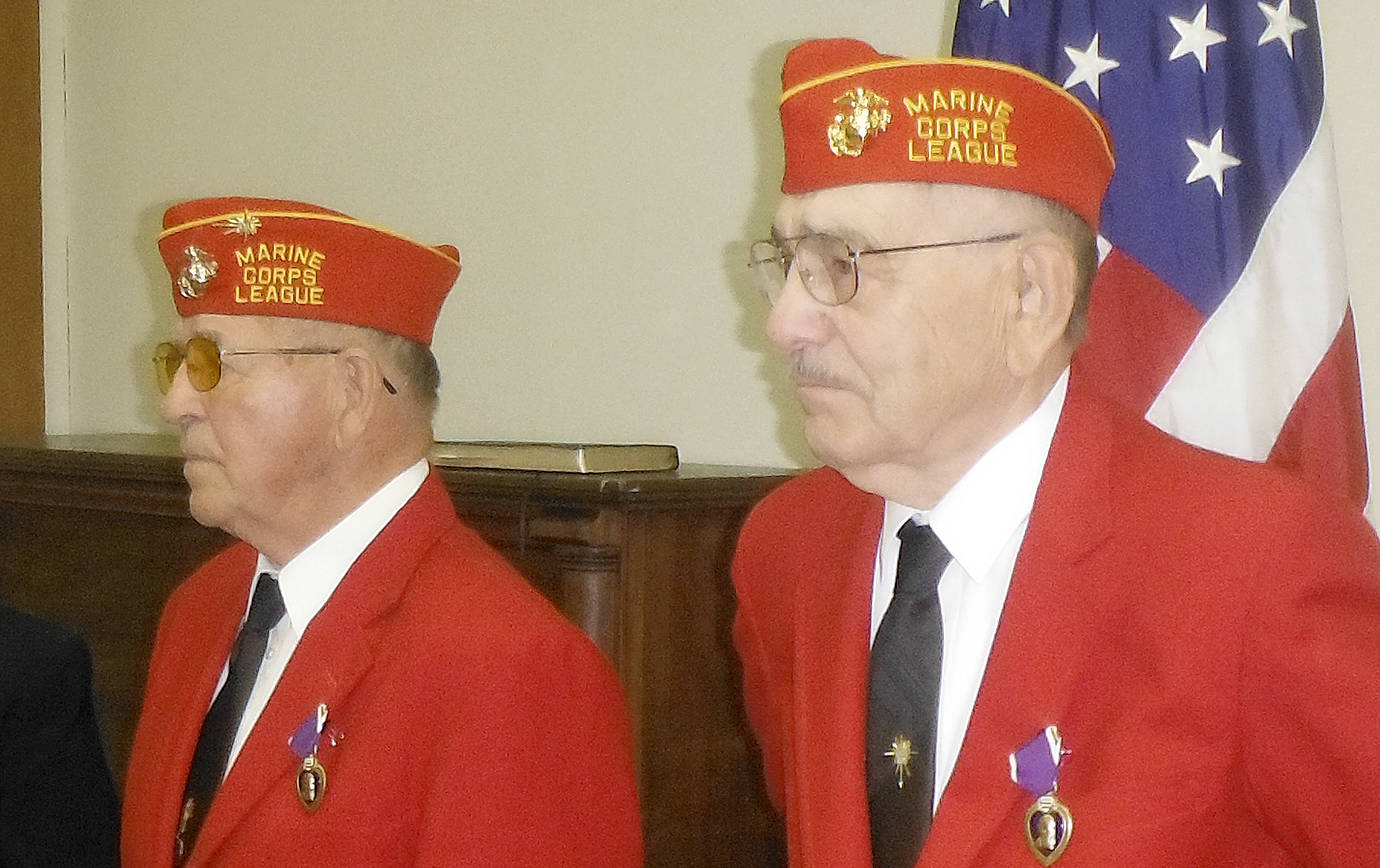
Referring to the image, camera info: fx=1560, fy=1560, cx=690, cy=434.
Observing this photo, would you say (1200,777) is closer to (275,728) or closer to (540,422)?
(275,728)

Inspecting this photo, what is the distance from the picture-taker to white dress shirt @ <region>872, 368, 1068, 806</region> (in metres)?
1.50

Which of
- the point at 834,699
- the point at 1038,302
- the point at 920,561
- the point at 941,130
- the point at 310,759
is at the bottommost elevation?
the point at 310,759

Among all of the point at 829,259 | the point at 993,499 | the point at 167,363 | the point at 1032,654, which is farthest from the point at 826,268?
the point at 167,363

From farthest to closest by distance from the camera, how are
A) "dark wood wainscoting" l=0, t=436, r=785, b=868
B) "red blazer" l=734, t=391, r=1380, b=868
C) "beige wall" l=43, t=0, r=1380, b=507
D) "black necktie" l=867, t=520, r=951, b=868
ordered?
"beige wall" l=43, t=0, r=1380, b=507, "dark wood wainscoting" l=0, t=436, r=785, b=868, "black necktie" l=867, t=520, r=951, b=868, "red blazer" l=734, t=391, r=1380, b=868

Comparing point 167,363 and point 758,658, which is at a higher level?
point 167,363

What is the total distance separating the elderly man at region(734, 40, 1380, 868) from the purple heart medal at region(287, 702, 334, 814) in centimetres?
55

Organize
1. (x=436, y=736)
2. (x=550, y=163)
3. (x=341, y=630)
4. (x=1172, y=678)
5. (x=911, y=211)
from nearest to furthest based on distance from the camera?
(x=1172, y=678), (x=911, y=211), (x=436, y=736), (x=341, y=630), (x=550, y=163)

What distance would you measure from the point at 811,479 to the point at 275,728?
2.33ft

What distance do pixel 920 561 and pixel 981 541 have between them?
0.07 meters

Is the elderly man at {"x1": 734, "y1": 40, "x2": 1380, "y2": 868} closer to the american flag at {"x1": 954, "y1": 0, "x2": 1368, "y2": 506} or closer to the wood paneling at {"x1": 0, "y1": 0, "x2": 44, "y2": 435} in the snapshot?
the american flag at {"x1": 954, "y1": 0, "x2": 1368, "y2": 506}

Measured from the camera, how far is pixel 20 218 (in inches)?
194

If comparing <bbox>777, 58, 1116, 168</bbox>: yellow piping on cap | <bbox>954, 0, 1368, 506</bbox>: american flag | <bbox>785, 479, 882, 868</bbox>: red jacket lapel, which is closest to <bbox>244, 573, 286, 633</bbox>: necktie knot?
<bbox>785, 479, 882, 868</bbox>: red jacket lapel

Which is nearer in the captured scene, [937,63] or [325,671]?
[937,63]

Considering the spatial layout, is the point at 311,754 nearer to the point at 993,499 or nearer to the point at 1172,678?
the point at 993,499
